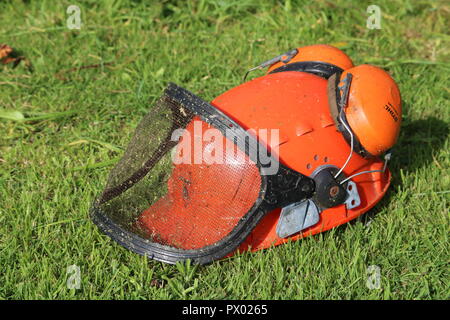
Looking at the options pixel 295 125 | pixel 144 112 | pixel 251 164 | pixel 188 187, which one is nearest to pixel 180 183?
pixel 188 187

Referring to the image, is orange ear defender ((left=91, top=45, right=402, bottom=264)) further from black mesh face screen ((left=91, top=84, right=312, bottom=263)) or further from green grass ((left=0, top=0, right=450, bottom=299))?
green grass ((left=0, top=0, right=450, bottom=299))

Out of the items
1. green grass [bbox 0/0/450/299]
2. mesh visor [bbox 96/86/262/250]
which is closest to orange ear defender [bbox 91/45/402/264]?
mesh visor [bbox 96/86/262/250]

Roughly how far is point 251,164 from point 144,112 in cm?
153

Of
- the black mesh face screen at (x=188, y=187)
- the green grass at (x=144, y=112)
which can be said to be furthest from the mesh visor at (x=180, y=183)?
the green grass at (x=144, y=112)

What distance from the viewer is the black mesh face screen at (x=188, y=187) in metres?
2.83

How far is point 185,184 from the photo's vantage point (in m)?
2.99

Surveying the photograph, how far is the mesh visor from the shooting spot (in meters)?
2.86

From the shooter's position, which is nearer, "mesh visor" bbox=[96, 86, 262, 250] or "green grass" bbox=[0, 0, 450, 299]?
"mesh visor" bbox=[96, 86, 262, 250]

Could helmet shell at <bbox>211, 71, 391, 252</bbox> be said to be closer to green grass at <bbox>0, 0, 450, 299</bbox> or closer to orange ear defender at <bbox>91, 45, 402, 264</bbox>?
orange ear defender at <bbox>91, 45, 402, 264</bbox>

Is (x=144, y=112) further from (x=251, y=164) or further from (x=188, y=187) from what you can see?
(x=251, y=164)

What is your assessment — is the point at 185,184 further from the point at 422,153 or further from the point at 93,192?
the point at 422,153

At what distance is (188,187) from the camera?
2982mm

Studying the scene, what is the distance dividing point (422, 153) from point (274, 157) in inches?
55.3

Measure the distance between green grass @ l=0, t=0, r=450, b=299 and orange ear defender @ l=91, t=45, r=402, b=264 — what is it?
0.12 m
